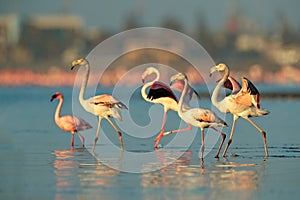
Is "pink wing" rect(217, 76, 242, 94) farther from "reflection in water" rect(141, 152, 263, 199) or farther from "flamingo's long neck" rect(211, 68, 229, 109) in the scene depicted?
"reflection in water" rect(141, 152, 263, 199)

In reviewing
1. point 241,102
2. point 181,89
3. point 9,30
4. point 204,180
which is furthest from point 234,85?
point 9,30

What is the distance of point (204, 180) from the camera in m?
12.6

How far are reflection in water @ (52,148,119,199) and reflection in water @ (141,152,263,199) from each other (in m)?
0.57

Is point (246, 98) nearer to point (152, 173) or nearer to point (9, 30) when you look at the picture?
point (152, 173)

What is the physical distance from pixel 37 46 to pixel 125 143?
125 meters

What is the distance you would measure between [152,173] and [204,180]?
1.13 metres

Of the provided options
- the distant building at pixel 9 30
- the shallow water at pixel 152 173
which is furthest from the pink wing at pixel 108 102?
the distant building at pixel 9 30

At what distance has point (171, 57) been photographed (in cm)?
11550

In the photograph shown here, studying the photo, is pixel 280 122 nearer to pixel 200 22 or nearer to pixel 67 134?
pixel 67 134

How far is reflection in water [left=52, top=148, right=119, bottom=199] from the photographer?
11797 mm

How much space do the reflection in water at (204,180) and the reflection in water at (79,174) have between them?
1.87 ft

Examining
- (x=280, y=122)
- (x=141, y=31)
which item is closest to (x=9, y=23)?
(x=141, y=31)

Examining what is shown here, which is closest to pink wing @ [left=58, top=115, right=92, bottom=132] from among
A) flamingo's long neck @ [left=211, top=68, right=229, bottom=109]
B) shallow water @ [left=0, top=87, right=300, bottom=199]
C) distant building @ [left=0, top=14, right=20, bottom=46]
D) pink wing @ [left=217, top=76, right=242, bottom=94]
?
shallow water @ [left=0, top=87, right=300, bottom=199]

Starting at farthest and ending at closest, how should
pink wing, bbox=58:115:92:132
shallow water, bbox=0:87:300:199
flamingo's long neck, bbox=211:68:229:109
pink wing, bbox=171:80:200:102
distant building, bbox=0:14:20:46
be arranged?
1. distant building, bbox=0:14:20:46
2. pink wing, bbox=58:115:92:132
3. pink wing, bbox=171:80:200:102
4. flamingo's long neck, bbox=211:68:229:109
5. shallow water, bbox=0:87:300:199
